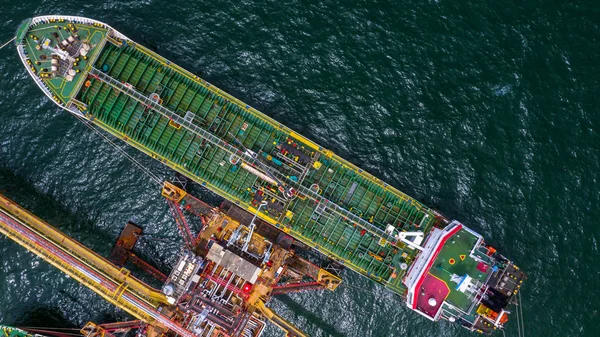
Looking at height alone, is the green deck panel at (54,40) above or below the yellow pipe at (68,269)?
above

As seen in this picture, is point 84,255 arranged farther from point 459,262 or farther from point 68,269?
point 459,262

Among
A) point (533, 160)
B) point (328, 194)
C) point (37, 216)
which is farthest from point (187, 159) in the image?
point (533, 160)

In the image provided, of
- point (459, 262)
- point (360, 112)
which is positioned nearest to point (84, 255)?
point (360, 112)

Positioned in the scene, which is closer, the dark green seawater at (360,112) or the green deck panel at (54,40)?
the green deck panel at (54,40)

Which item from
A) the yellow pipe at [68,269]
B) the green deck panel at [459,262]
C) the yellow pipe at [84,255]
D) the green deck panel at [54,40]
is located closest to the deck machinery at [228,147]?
the green deck panel at [54,40]

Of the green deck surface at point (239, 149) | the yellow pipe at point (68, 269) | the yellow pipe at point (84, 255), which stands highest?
the green deck surface at point (239, 149)

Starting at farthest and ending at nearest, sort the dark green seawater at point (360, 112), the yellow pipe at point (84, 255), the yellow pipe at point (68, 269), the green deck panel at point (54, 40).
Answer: the dark green seawater at point (360, 112), the yellow pipe at point (84, 255), the green deck panel at point (54, 40), the yellow pipe at point (68, 269)

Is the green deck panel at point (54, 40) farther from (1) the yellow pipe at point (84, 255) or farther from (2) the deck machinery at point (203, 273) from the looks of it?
(2) the deck machinery at point (203, 273)
